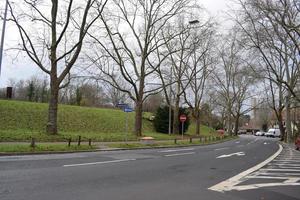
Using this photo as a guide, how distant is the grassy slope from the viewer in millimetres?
31163

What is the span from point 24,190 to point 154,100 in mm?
99880

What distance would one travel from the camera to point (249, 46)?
46406 mm

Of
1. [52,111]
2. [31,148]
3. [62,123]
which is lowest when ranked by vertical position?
[31,148]

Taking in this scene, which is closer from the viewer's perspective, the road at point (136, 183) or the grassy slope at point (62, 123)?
the road at point (136, 183)

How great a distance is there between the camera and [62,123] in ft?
153

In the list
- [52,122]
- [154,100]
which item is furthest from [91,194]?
[154,100]

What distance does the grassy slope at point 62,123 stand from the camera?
31163 millimetres

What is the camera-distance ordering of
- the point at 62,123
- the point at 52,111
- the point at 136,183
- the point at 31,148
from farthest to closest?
the point at 62,123
the point at 52,111
the point at 31,148
the point at 136,183

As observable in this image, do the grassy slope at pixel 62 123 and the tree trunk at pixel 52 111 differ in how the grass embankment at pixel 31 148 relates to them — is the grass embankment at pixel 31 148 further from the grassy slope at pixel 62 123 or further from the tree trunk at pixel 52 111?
the tree trunk at pixel 52 111

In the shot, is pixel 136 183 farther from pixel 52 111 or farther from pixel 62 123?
pixel 62 123

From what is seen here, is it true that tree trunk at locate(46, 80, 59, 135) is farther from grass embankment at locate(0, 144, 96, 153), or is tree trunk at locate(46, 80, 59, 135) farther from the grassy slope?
grass embankment at locate(0, 144, 96, 153)

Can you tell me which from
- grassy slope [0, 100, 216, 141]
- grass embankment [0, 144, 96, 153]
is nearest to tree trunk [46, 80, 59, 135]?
grassy slope [0, 100, 216, 141]

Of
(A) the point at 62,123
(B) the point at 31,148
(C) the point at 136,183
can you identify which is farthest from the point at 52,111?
(C) the point at 136,183

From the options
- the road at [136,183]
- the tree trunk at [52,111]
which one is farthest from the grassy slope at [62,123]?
the road at [136,183]
